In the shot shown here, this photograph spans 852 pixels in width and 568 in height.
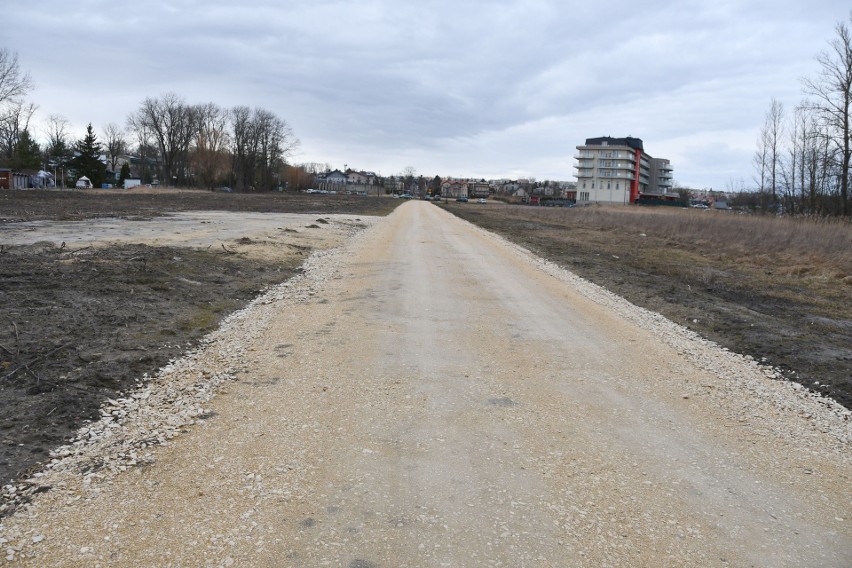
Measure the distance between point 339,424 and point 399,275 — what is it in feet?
30.0

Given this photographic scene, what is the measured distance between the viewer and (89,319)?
8.23 metres

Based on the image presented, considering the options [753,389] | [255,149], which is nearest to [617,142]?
[255,149]

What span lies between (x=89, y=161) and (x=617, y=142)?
107032 millimetres

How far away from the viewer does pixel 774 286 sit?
52.6ft

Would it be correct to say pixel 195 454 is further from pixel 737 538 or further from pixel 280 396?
pixel 737 538

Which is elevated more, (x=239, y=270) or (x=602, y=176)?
(x=602, y=176)

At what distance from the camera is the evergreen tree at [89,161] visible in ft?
292

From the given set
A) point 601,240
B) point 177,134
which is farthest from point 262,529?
point 177,134

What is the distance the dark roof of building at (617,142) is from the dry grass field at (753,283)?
10883 cm

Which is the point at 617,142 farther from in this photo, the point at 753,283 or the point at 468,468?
the point at 468,468

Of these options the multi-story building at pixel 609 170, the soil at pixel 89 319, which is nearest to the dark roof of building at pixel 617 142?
the multi-story building at pixel 609 170

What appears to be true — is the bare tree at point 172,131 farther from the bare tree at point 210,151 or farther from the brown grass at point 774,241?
the brown grass at point 774,241

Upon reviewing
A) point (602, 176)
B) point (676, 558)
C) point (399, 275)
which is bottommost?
point (676, 558)

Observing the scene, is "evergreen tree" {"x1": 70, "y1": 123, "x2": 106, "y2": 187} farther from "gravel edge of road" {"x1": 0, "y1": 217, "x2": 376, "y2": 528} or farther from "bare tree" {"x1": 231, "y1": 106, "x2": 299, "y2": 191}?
"gravel edge of road" {"x1": 0, "y1": 217, "x2": 376, "y2": 528}
